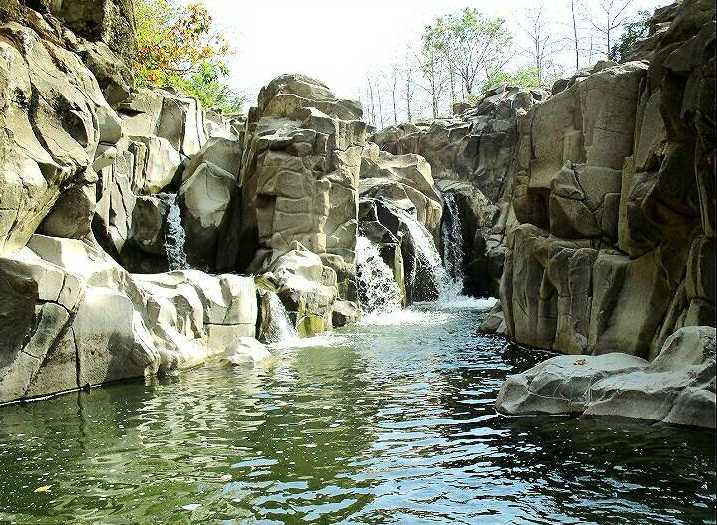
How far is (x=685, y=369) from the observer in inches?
321

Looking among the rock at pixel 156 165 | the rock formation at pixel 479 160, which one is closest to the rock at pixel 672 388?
the rock at pixel 156 165

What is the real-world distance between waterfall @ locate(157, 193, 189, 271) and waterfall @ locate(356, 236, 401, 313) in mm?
6037

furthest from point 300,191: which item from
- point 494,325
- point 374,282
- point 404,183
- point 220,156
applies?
point 404,183

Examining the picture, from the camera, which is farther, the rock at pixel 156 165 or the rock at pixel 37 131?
the rock at pixel 156 165

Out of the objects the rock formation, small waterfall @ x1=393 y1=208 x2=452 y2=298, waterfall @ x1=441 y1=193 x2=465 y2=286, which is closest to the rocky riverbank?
small waterfall @ x1=393 y1=208 x2=452 y2=298

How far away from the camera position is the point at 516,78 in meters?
53.4

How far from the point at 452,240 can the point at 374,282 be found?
8.21m

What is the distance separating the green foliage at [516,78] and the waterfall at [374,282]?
97.2 ft

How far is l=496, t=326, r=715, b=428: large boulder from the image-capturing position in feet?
25.4

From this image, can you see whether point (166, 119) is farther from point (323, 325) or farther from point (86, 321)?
point (86, 321)

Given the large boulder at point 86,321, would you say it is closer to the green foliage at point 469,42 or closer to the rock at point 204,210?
the rock at point 204,210

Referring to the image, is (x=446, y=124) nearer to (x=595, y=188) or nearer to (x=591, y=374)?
(x=595, y=188)

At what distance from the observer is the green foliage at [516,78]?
5162cm

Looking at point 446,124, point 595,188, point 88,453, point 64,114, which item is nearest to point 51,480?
point 88,453
